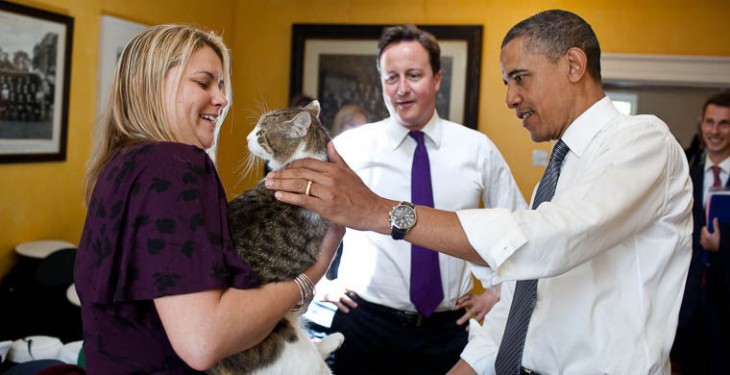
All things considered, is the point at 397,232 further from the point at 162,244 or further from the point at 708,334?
the point at 708,334

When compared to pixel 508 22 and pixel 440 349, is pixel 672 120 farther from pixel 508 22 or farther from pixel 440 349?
pixel 440 349

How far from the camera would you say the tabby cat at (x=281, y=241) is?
1.32 meters

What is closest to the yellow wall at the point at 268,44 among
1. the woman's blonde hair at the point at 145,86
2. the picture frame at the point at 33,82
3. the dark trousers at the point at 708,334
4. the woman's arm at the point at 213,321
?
the picture frame at the point at 33,82

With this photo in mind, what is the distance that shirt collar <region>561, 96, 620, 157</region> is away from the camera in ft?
4.97

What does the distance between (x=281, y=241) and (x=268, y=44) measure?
4189mm

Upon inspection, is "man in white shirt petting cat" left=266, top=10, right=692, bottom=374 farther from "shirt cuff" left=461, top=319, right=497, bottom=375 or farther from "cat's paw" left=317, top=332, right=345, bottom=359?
"cat's paw" left=317, top=332, right=345, bottom=359

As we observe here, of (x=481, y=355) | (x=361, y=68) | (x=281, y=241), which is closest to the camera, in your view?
(x=281, y=241)

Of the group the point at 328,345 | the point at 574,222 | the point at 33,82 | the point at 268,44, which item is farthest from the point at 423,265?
the point at 268,44

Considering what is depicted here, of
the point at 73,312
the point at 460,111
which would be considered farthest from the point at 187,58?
the point at 460,111

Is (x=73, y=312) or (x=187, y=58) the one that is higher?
(x=187, y=58)

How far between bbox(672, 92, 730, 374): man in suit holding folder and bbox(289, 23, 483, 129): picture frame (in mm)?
1658

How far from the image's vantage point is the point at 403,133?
101 inches

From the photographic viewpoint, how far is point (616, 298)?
140 centimetres

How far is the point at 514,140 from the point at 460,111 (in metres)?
0.48
